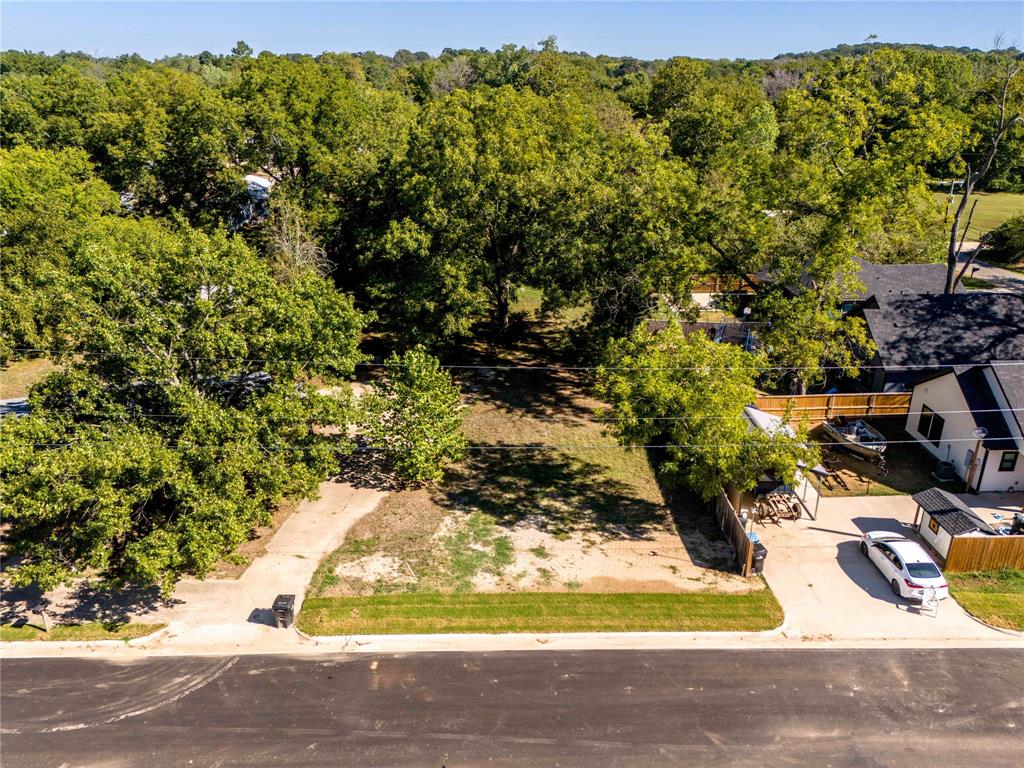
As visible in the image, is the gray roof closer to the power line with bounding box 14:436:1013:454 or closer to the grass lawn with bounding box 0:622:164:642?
the power line with bounding box 14:436:1013:454

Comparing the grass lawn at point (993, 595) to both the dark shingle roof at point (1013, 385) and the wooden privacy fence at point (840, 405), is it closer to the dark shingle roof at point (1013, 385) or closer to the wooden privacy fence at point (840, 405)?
the dark shingle roof at point (1013, 385)

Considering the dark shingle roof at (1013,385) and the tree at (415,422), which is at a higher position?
the dark shingle roof at (1013,385)

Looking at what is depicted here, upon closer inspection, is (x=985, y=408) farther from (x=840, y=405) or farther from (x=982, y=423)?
(x=840, y=405)

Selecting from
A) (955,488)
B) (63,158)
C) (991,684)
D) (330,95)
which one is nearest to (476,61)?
(330,95)

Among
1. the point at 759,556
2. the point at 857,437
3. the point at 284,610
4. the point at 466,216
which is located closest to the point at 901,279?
the point at 857,437

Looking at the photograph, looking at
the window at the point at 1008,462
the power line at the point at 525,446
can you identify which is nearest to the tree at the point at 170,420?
the power line at the point at 525,446

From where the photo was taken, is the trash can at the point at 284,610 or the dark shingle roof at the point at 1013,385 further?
the dark shingle roof at the point at 1013,385

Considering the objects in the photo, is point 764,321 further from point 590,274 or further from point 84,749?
point 84,749
